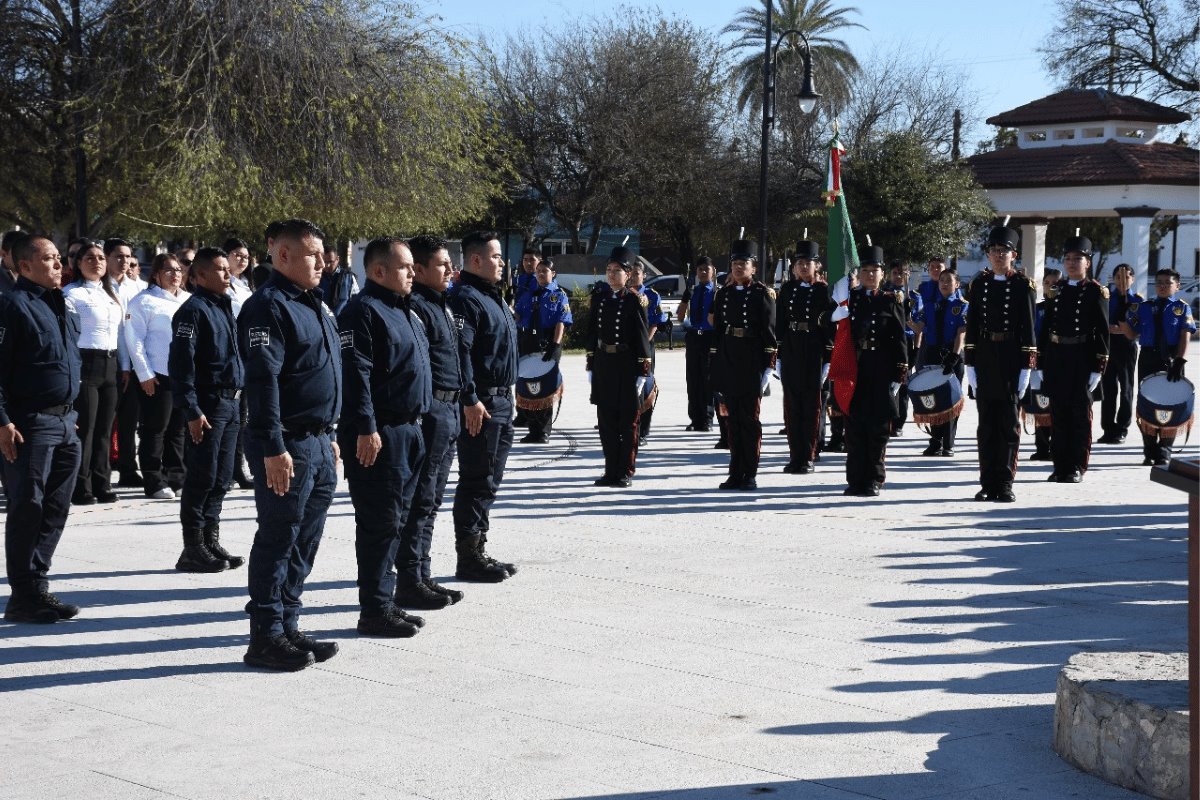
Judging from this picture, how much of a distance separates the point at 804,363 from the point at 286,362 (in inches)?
333

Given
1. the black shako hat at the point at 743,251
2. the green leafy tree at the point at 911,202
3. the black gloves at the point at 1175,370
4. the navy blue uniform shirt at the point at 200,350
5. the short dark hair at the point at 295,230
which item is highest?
the green leafy tree at the point at 911,202

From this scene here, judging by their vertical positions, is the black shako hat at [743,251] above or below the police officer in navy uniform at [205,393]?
above

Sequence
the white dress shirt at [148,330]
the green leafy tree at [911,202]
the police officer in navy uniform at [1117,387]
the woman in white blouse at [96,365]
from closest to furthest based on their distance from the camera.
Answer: the white dress shirt at [148,330] < the woman in white blouse at [96,365] < the police officer in navy uniform at [1117,387] < the green leafy tree at [911,202]

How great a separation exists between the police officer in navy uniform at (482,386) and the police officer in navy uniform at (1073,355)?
262 inches

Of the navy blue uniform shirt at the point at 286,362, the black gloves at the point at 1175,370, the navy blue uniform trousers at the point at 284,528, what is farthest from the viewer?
the black gloves at the point at 1175,370

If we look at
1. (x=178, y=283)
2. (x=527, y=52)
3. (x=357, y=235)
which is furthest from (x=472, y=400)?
(x=527, y=52)

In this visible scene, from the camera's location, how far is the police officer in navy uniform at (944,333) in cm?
1625

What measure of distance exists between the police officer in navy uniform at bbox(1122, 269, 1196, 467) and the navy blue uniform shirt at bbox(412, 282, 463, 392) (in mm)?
9143

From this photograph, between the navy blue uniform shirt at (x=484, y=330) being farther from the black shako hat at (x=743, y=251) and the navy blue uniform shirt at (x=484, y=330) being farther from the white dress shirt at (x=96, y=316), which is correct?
the black shako hat at (x=743, y=251)

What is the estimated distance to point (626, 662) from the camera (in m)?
7.28

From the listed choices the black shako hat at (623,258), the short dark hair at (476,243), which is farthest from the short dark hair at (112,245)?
the black shako hat at (623,258)

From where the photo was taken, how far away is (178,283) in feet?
40.7

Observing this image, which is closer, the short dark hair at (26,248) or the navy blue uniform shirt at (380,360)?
the navy blue uniform shirt at (380,360)

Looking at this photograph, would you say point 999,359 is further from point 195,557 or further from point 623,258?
point 195,557
